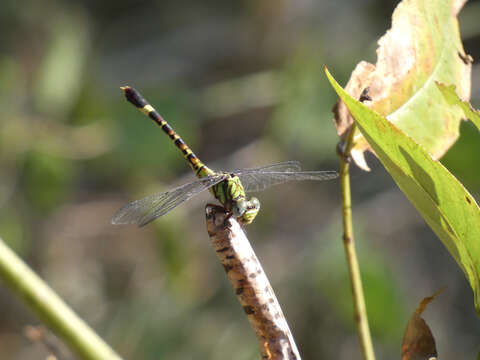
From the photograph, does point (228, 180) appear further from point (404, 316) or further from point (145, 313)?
point (145, 313)

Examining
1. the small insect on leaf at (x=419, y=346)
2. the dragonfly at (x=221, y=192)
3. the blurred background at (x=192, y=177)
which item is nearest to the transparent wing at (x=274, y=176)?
the dragonfly at (x=221, y=192)

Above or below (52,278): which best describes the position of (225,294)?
below

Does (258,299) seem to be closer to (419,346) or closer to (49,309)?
(419,346)

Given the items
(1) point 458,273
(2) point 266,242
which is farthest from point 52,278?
(1) point 458,273

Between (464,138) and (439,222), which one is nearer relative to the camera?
(439,222)

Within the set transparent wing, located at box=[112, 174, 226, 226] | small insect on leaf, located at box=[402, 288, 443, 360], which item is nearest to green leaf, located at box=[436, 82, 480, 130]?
small insect on leaf, located at box=[402, 288, 443, 360]

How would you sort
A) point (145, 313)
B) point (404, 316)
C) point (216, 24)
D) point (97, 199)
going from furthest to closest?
point (216, 24), point (97, 199), point (145, 313), point (404, 316)

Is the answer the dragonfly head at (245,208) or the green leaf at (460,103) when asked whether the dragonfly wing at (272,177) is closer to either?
the dragonfly head at (245,208)
